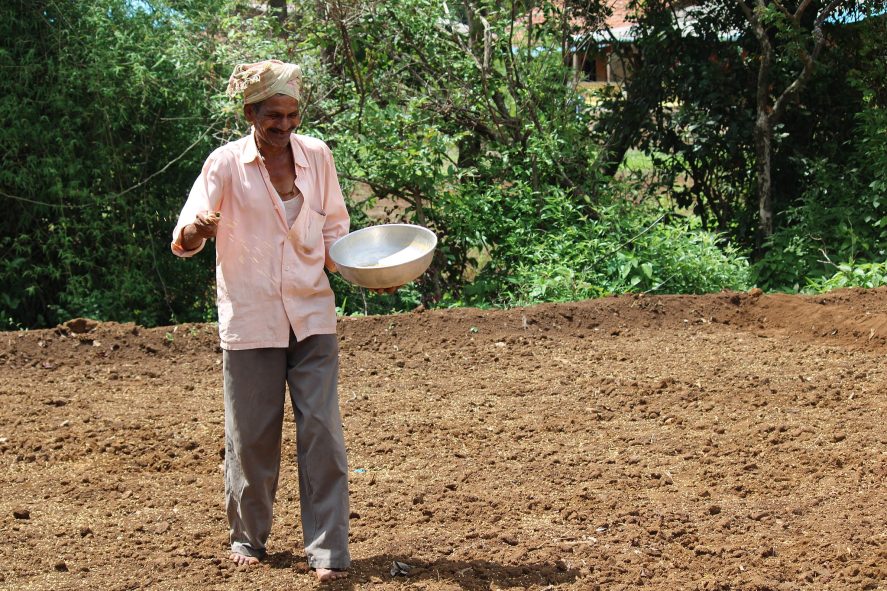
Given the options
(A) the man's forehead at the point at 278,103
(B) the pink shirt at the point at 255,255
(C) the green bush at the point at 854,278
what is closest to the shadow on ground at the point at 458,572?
(B) the pink shirt at the point at 255,255

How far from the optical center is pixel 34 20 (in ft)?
26.7

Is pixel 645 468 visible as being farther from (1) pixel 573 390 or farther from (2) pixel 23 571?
(2) pixel 23 571

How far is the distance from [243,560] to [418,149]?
5.02m

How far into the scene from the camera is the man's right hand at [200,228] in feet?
11.1

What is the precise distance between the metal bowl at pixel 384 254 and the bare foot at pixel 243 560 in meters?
1.05

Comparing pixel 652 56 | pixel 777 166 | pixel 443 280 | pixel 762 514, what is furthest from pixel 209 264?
pixel 762 514

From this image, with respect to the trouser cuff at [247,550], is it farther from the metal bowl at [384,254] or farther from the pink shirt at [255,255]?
the metal bowl at [384,254]

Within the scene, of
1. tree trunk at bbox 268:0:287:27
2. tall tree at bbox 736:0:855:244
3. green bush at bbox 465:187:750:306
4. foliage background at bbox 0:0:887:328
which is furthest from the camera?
tree trunk at bbox 268:0:287:27

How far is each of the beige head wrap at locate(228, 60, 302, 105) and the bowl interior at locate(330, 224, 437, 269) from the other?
54 centimetres

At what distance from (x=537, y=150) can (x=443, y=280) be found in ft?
4.28

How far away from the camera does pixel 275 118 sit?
11.6ft

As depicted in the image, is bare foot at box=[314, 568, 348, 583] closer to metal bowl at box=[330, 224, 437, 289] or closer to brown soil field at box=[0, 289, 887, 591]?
brown soil field at box=[0, 289, 887, 591]

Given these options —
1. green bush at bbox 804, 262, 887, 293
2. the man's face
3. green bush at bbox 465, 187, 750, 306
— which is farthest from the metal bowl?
green bush at bbox 804, 262, 887, 293

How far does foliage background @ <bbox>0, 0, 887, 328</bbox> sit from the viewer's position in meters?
8.21
